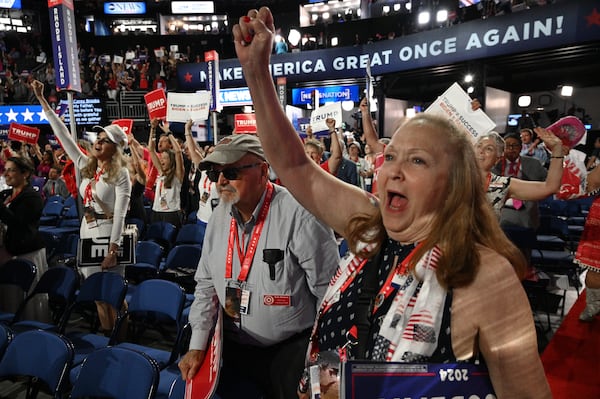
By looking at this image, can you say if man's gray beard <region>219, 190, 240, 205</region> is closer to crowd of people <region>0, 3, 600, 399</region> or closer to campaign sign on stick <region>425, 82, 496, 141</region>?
crowd of people <region>0, 3, 600, 399</region>

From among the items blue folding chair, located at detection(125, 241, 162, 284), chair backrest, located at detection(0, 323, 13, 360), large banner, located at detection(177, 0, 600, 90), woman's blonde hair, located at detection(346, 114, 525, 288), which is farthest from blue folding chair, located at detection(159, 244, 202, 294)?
woman's blonde hair, located at detection(346, 114, 525, 288)

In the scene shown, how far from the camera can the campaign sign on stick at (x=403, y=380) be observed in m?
0.88

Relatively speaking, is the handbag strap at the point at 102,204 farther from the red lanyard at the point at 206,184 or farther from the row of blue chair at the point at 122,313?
the red lanyard at the point at 206,184

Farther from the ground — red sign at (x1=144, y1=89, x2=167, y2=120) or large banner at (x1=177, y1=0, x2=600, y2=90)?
large banner at (x1=177, y1=0, x2=600, y2=90)

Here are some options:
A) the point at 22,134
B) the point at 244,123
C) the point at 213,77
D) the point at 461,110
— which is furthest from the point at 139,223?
→ the point at 461,110

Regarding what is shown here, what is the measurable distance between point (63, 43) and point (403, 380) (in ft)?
17.6

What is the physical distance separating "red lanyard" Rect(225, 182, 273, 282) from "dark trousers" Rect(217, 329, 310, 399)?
14.8 inches

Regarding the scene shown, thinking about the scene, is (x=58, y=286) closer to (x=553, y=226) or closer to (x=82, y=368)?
(x=82, y=368)

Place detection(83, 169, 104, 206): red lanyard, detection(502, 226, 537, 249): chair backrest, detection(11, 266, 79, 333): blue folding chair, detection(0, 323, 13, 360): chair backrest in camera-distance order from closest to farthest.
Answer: detection(0, 323, 13, 360): chair backrest < detection(11, 266, 79, 333): blue folding chair < detection(83, 169, 104, 206): red lanyard < detection(502, 226, 537, 249): chair backrest

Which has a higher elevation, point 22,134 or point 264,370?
point 22,134

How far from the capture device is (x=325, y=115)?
24.6 feet

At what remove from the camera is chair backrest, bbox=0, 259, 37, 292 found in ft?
12.9

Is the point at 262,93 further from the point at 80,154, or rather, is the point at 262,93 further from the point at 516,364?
the point at 80,154

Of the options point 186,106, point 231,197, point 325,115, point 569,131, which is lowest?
point 231,197
